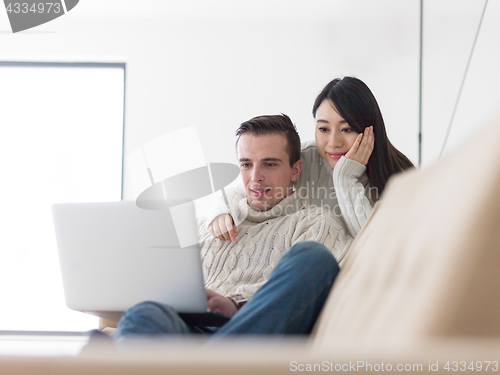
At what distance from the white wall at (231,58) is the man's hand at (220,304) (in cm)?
231

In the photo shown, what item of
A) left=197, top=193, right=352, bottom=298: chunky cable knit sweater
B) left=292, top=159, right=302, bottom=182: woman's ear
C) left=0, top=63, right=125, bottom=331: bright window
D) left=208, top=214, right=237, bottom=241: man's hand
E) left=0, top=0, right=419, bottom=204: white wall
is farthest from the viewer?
left=0, top=0, right=419, bottom=204: white wall

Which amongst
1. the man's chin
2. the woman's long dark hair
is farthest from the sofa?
the woman's long dark hair

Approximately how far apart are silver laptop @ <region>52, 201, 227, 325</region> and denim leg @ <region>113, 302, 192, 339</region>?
0.19 metres

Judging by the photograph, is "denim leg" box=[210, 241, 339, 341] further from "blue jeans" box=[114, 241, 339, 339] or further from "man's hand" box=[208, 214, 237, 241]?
"man's hand" box=[208, 214, 237, 241]

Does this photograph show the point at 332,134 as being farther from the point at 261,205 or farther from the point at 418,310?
the point at 418,310

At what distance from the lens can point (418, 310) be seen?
398 millimetres

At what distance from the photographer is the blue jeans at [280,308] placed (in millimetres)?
719

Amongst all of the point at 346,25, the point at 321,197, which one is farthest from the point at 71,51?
the point at 321,197

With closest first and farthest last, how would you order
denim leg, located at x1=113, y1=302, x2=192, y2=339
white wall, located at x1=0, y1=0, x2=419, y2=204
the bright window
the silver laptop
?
1. denim leg, located at x1=113, y1=302, x2=192, y2=339
2. the silver laptop
3. the bright window
4. white wall, located at x1=0, y1=0, x2=419, y2=204

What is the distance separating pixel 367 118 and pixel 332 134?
16 cm

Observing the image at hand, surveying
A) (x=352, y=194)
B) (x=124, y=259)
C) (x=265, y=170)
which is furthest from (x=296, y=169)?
(x=124, y=259)

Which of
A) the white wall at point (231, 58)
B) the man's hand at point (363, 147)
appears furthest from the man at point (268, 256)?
the white wall at point (231, 58)

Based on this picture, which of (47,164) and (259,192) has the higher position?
(47,164)

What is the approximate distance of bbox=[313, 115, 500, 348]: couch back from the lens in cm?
39
